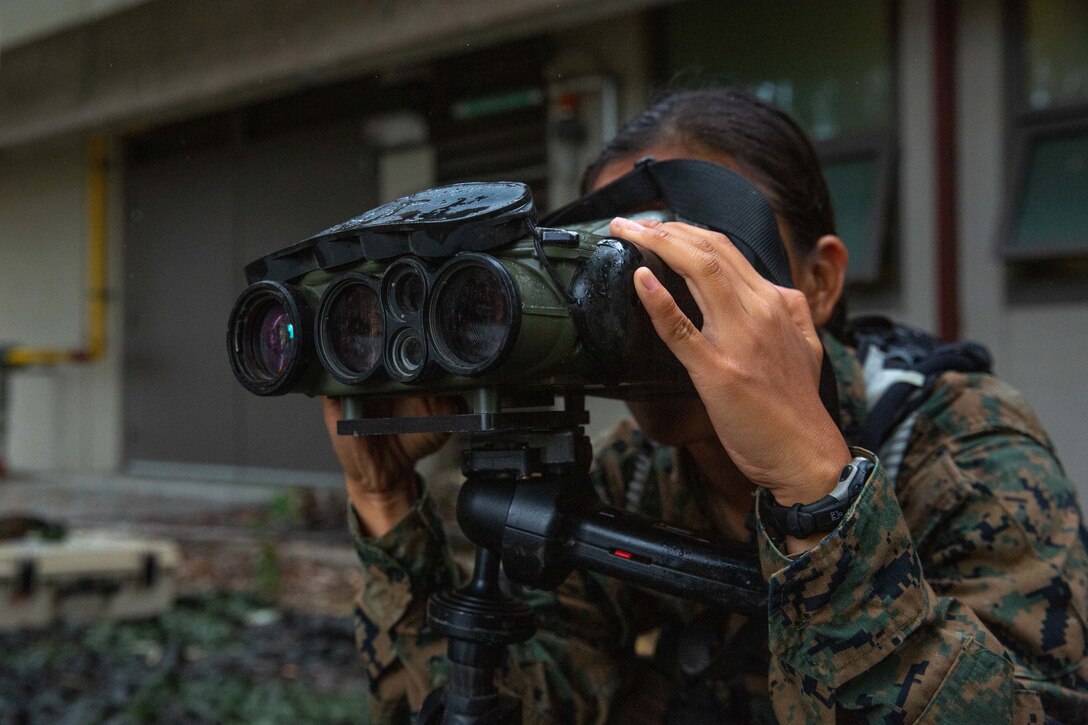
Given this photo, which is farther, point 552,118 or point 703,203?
point 552,118

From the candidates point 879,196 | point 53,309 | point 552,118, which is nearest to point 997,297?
point 879,196

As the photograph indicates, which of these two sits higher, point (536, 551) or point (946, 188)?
point (946, 188)

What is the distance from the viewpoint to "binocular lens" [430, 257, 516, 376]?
822 millimetres

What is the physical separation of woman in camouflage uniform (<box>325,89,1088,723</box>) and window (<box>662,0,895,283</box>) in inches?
87.8

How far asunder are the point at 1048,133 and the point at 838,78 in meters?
0.76

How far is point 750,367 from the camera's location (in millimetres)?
891

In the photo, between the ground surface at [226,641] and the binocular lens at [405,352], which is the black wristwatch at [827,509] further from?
the ground surface at [226,641]

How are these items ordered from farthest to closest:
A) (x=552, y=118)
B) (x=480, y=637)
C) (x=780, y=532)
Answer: (x=552, y=118) → (x=480, y=637) → (x=780, y=532)

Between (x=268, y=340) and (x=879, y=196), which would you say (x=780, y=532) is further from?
(x=879, y=196)

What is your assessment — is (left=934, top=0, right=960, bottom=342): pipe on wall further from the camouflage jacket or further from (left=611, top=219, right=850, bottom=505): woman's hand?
(left=611, top=219, right=850, bottom=505): woman's hand

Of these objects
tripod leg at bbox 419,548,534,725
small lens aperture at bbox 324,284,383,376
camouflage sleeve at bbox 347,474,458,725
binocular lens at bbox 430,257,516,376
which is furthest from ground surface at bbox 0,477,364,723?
binocular lens at bbox 430,257,516,376

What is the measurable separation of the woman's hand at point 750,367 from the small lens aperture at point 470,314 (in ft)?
0.48

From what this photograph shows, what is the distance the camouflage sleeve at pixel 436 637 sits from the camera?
50.4 inches

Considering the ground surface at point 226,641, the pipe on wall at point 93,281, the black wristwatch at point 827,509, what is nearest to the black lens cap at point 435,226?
the black wristwatch at point 827,509
